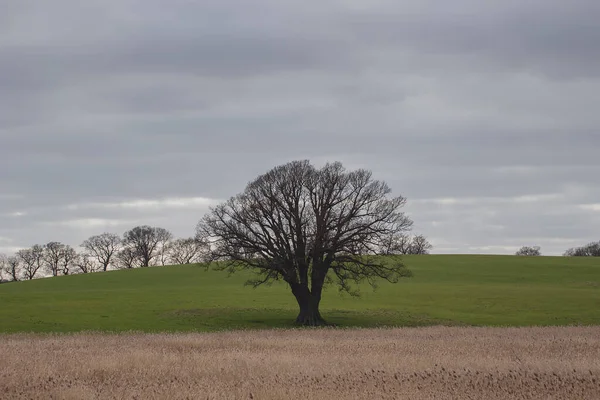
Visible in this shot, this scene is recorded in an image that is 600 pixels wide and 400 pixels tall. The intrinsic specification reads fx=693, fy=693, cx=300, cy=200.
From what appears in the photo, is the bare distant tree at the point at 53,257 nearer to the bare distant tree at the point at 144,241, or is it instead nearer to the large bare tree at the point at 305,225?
the bare distant tree at the point at 144,241

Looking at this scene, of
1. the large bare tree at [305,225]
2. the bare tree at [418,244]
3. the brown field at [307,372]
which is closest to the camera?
the brown field at [307,372]

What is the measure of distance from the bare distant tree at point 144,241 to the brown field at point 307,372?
408 ft

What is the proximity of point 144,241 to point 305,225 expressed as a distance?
107 metres

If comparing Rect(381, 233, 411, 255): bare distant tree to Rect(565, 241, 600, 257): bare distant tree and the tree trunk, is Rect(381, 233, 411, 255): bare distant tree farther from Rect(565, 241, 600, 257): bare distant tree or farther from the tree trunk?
Rect(565, 241, 600, 257): bare distant tree

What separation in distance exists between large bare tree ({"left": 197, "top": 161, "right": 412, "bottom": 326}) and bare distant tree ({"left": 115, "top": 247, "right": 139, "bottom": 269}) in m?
103

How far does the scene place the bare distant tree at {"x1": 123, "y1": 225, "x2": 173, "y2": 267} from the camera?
479ft

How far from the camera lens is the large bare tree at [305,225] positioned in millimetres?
44625

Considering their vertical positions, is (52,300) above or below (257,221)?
below

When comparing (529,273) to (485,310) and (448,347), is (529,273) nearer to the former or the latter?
(485,310)

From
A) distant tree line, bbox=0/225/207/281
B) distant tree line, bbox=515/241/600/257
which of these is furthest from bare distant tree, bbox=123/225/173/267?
distant tree line, bbox=515/241/600/257

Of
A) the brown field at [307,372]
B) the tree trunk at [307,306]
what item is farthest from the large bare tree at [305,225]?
the brown field at [307,372]

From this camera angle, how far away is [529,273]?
283 ft

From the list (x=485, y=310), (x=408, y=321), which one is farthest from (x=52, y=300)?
(x=485, y=310)

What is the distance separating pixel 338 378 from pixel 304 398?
3.23 meters
